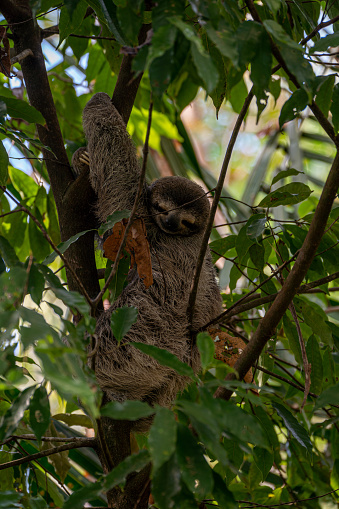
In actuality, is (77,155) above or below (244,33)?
above

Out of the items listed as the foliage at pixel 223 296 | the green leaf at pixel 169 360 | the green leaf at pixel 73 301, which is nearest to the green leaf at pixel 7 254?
the foliage at pixel 223 296

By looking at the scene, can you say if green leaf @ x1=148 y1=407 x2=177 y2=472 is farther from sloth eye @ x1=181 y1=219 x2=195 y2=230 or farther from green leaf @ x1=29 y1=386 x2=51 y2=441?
sloth eye @ x1=181 y1=219 x2=195 y2=230

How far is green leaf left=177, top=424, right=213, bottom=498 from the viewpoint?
1.35 m

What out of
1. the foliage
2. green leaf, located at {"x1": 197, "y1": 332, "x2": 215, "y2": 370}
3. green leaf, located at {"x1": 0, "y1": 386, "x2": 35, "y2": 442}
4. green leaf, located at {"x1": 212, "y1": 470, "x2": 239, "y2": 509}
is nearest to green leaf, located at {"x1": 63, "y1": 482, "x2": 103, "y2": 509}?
Answer: the foliage

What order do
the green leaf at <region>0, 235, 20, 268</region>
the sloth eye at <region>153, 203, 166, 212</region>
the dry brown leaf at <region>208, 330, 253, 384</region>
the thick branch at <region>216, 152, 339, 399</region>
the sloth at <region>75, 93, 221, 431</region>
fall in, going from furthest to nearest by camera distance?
the sloth eye at <region>153, 203, 166, 212</region> → the sloth at <region>75, 93, 221, 431</region> → the dry brown leaf at <region>208, 330, 253, 384</region> → the thick branch at <region>216, 152, 339, 399</region> → the green leaf at <region>0, 235, 20, 268</region>

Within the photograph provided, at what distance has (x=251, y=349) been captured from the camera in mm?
2186

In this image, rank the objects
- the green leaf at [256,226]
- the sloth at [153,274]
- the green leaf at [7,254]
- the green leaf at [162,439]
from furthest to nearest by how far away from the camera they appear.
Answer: the sloth at [153,274]
the green leaf at [256,226]
the green leaf at [7,254]
the green leaf at [162,439]

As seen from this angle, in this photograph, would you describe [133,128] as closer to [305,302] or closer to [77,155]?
[77,155]

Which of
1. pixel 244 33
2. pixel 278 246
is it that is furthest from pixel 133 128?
pixel 244 33

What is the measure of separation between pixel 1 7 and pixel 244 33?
7.19 ft

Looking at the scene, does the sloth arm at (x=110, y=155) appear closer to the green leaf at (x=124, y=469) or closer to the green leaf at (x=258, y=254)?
the green leaf at (x=258, y=254)

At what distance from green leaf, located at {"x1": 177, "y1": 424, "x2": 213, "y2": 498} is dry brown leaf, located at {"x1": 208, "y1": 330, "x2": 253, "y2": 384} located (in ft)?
5.28

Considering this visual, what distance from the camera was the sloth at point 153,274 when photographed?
3145 mm

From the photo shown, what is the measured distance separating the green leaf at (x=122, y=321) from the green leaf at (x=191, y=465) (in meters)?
A: 0.50
